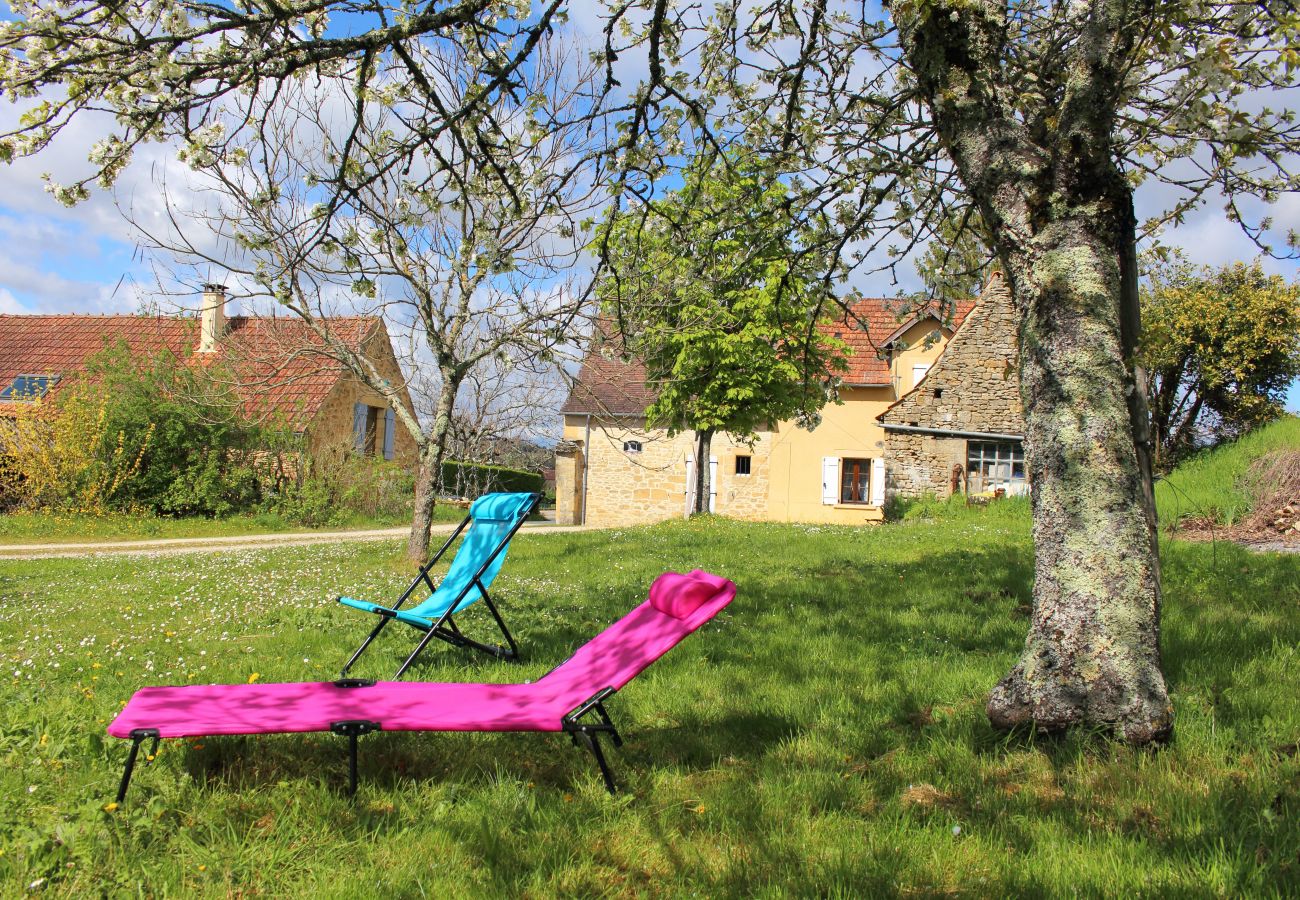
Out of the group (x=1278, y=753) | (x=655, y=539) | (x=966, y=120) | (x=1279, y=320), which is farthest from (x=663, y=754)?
(x=1279, y=320)

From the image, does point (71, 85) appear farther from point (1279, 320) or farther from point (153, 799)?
A: point (1279, 320)

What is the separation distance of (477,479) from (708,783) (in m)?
24.6

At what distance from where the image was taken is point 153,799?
9.27ft

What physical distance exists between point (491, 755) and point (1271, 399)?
21880mm

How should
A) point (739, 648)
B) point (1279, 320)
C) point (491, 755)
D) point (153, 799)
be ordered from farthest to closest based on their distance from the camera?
point (1279, 320), point (739, 648), point (491, 755), point (153, 799)

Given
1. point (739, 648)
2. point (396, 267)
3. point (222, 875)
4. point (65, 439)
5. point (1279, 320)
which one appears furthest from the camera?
point (1279, 320)

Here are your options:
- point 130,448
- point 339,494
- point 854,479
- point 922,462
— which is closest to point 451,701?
point 339,494

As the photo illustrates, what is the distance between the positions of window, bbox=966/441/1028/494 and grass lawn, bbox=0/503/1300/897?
Result: 15188 millimetres

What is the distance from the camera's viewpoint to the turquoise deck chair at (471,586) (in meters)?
4.96

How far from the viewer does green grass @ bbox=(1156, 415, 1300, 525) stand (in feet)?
43.4

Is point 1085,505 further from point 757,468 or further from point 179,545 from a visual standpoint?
point 757,468

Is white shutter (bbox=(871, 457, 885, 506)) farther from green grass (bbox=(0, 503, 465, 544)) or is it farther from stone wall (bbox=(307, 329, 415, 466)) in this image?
green grass (bbox=(0, 503, 465, 544))

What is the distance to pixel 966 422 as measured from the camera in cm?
2055

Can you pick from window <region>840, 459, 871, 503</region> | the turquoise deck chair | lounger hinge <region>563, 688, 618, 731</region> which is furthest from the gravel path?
window <region>840, 459, 871, 503</region>
